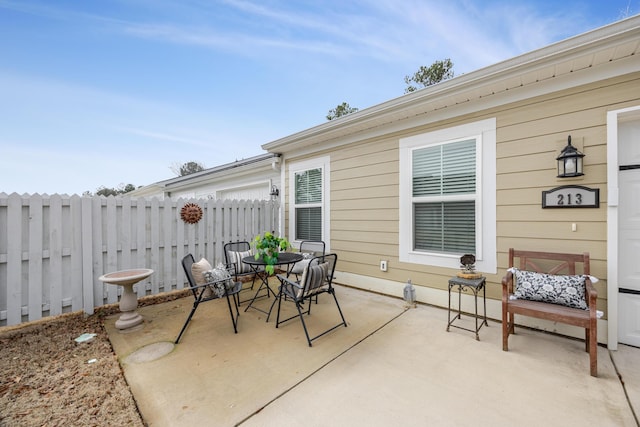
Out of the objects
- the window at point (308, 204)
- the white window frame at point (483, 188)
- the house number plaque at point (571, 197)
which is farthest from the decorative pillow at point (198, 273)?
the house number plaque at point (571, 197)

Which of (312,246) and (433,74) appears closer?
(312,246)

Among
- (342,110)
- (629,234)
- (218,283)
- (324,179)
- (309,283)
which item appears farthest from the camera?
(342,110)

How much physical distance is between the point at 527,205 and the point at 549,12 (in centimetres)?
436

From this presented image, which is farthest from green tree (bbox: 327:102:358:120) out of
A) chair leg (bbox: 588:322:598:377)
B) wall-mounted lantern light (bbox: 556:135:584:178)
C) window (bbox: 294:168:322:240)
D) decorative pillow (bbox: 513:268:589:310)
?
chair leg (bbox: 588:322:598:377)

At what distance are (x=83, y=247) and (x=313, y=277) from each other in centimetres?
324

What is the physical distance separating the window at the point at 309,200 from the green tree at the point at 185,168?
17.3 meters

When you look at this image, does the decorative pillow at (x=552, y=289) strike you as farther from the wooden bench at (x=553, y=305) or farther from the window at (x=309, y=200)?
the window at (x=309, y=200)

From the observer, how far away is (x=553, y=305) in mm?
2279

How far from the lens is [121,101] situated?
7160 mm

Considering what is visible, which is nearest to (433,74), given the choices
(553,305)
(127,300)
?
(553,305)

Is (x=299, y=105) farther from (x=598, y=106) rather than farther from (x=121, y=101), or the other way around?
(x=598, y=106)

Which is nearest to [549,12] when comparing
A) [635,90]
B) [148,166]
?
[635,90]

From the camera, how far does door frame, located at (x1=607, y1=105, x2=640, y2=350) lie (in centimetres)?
235

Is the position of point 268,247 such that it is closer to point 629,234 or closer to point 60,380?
point 60,380
